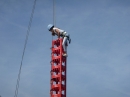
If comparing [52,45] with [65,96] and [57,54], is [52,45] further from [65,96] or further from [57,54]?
[65,96]

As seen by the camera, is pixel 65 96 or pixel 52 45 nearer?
pixel 65 96

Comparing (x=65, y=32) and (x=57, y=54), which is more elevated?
(x=65, y=32)

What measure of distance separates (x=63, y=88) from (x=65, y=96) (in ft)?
5.56

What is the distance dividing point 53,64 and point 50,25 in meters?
9.84

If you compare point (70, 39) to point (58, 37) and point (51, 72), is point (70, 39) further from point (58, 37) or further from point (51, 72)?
point (51, 72)

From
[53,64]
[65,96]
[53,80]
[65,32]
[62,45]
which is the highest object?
[65,32]

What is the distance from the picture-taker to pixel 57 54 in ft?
173

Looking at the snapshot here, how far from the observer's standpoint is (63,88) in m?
49.0

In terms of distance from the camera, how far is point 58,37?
178ft

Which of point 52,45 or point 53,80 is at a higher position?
point 52,45

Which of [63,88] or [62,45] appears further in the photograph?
[62,45]

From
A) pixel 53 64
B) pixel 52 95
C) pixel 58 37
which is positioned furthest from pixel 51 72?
pixel 58 37

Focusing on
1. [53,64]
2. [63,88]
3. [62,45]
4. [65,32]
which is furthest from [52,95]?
[65,32]

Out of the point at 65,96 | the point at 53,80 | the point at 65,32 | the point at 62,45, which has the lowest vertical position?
the point at 65,96
